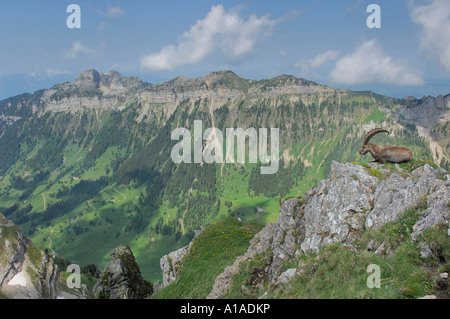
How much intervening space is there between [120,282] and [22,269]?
30.7 metres

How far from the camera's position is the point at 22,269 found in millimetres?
66750

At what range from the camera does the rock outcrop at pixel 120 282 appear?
54750 millimetres

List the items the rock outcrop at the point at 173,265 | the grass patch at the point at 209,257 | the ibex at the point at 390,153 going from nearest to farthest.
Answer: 1. the ibex at the point at 390,153
2. the grass patch at the point at 209,257
3. the rock outcrop at the point at 173,265

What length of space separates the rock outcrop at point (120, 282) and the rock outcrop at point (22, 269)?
18.8 meters

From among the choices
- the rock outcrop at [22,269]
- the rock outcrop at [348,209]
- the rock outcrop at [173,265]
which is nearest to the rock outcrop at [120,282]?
the rock outcrop at [173,265]

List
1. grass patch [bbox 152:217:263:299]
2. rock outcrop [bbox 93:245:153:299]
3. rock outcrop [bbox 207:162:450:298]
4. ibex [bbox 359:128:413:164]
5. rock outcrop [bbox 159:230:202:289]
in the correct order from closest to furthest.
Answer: rock outcrop [bbox 207:162:450:298] → ibex [bbox 359:128:413:164] → grass patch [bbox 152:217:263:299] → rock outcrop [bbox 159:230:202:289] → rock outcrop [bbox 93:245:153:299]

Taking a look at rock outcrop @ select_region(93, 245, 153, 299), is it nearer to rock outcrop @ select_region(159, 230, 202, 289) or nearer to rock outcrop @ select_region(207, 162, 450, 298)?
rock outcrop @ select_region(159, 230, 202, 289)

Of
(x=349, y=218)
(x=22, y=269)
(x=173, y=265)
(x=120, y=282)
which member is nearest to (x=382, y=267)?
(x=349, y=218)

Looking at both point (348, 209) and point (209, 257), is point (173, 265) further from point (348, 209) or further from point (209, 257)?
point (348, 209)

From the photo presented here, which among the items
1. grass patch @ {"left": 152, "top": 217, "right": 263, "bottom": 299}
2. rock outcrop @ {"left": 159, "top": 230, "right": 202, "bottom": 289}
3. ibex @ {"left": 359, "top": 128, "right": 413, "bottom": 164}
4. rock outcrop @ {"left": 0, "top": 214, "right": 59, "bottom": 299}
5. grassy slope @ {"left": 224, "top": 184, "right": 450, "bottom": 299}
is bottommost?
rock outcrop @ {"left": 0, "top": 214, "right": 59, "bottom": 299}

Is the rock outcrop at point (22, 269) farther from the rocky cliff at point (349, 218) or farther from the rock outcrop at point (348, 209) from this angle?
the rock outcrop at point (348, 209)

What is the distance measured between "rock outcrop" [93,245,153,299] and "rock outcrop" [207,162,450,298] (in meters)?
37.7

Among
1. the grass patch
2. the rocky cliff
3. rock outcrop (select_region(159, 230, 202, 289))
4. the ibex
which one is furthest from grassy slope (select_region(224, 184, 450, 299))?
rock outcrop (select_region(159, 230, 202, 289))

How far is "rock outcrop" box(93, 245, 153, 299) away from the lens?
54.8 m
